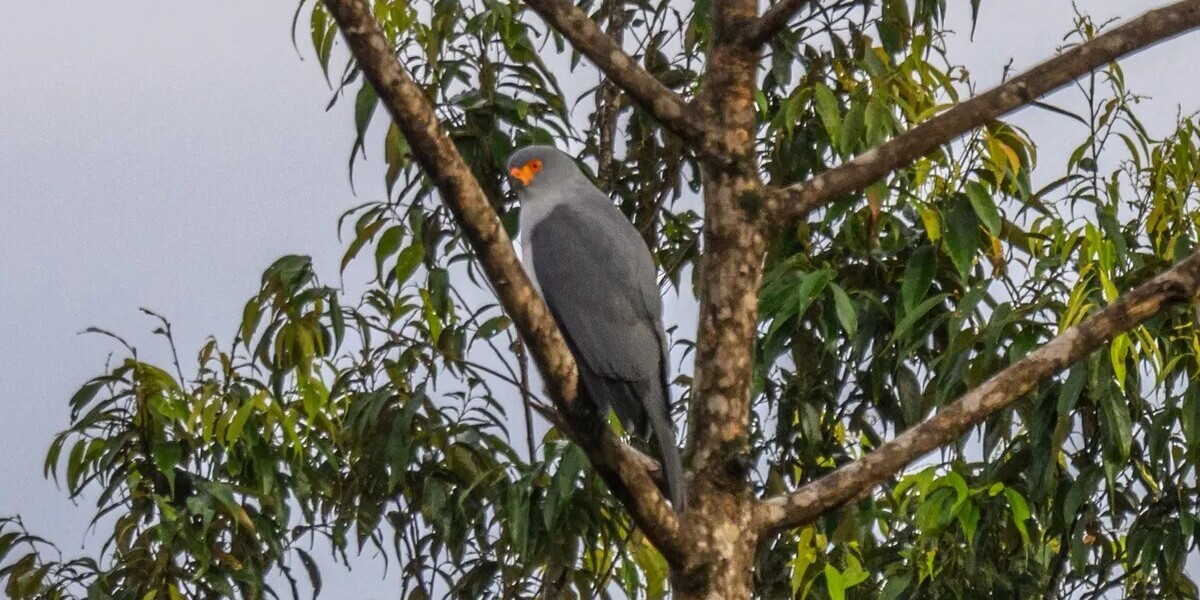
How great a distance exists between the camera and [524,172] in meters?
3.59

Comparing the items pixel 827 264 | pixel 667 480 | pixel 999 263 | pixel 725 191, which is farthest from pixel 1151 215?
pixel 667 480

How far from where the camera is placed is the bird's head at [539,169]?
3564mm

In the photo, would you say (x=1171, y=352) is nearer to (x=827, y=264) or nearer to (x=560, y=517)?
(x=827, y=264)

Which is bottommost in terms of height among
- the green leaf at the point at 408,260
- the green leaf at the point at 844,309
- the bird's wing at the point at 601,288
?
the green leaf at the point at 844,309

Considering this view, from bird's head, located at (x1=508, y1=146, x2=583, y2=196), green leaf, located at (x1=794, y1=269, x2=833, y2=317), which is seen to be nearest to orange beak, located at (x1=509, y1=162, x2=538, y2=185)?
bird's head, located at (x1=508, y1=146, x2=583, y2=196)

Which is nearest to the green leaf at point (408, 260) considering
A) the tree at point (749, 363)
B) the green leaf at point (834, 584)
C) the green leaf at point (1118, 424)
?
the tree at point (749, 363)

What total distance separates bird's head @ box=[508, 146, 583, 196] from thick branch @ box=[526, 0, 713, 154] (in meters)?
0.70

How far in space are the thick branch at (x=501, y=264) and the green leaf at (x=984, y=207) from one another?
880 millimetres

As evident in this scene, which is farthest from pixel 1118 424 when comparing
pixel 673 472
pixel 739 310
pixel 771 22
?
pixel 771 22

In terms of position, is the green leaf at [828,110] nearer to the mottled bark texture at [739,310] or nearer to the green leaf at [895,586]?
the mottled bark texture at [739,310]

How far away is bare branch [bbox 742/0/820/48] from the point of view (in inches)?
110

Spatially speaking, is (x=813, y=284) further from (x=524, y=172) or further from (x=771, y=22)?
(x=524, y=172)

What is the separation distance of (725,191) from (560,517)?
93cm

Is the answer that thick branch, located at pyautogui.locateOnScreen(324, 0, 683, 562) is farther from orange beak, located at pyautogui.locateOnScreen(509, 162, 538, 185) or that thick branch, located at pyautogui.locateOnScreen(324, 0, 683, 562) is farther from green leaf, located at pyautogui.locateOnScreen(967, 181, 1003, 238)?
orange beak, located at pyautogui.locateOnScreen(509, 162, 538, 185)
